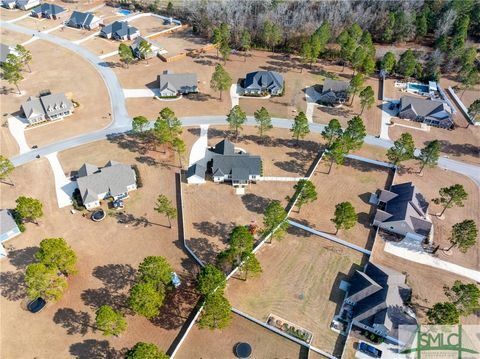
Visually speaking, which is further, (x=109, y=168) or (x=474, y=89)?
(x=474, y=89)

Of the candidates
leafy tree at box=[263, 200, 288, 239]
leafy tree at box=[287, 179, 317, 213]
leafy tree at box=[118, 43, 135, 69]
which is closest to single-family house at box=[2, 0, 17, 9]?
leafy tree at box=[118, 43, 135, 69]

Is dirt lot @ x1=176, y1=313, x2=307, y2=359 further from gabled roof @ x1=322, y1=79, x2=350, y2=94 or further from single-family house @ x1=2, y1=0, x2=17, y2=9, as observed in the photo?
single-family house @ x1=2, y1=0, x2=17, y2=9

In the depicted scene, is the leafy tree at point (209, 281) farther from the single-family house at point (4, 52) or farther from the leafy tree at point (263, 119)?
the single-family house at point (4, 52)

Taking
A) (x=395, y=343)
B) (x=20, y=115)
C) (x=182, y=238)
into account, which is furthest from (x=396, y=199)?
(x=20, y=115)

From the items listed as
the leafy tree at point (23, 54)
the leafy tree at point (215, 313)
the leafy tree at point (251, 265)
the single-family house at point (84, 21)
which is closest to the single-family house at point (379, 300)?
the leafy tree at point (251, 265)

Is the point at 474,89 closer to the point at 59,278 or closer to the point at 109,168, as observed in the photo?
the point at 109,168

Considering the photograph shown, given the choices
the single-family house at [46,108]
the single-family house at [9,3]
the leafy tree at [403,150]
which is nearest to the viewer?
the leafy tree at [403,150]
